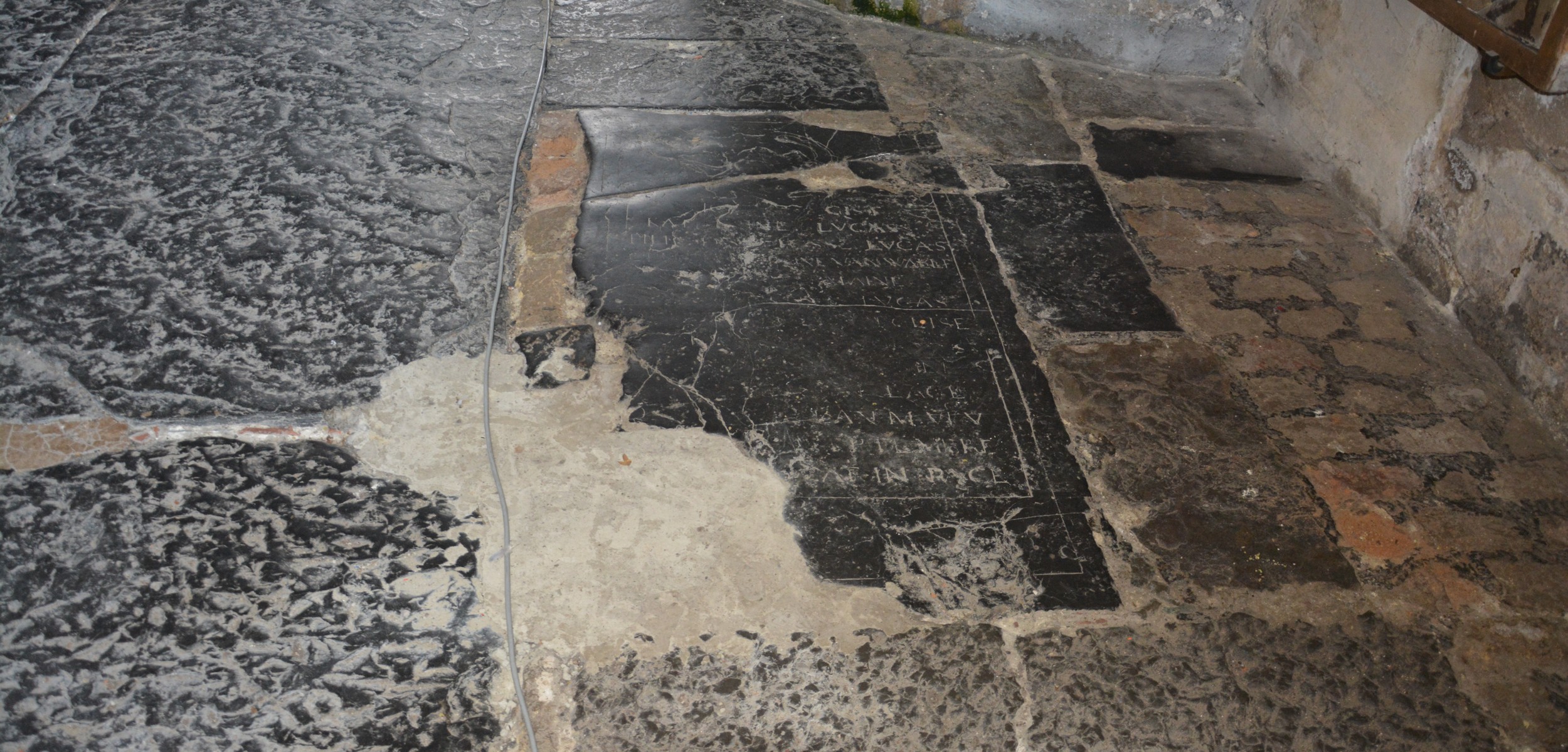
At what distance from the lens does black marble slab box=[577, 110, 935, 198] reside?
3.07 meters

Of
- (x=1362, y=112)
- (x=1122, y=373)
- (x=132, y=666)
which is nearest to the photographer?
(x=132, y=666)

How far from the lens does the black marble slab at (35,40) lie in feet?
10.5

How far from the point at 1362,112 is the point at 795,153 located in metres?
1.78

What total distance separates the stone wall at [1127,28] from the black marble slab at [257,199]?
176 cm

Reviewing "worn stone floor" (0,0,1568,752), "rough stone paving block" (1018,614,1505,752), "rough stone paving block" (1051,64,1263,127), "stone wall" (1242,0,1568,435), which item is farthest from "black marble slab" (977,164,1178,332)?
"rough stone paving block" (1018,614,1505,752)

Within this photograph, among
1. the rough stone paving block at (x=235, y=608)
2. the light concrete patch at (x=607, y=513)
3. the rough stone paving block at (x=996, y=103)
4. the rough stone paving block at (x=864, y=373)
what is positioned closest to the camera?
the rough stone paving block at (x=235, y=608)

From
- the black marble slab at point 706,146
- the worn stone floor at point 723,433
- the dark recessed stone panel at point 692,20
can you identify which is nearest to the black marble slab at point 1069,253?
the worn stone floor at point 723,433

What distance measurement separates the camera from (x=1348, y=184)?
321 centimetres

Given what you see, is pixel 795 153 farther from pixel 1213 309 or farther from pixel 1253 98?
pixel 1253 98

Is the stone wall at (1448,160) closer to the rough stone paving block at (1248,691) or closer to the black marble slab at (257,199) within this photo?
the rough stone paving block at (1248,691)

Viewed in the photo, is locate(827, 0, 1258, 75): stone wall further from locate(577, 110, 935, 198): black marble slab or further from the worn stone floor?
locate(577, 110, 935, 198): black marble slab

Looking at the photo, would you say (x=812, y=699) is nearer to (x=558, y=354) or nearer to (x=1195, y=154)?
(x=558, y=354)

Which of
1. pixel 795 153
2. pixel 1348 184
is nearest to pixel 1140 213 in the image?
pixel 1348 184

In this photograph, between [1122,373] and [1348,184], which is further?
[1348,184]
